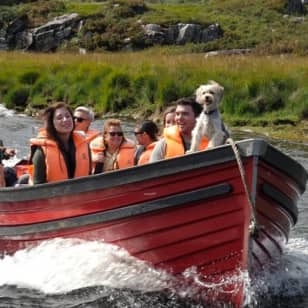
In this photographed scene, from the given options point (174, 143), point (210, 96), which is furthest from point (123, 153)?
point (210, 96)

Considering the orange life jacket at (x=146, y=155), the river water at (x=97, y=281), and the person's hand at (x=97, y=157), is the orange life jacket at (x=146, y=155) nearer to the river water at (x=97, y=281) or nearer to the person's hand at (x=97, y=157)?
the person's hand at (x=97, y=157)

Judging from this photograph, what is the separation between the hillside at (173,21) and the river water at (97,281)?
28.1 metres

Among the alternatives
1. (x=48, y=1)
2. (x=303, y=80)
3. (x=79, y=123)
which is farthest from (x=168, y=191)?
(x=48, y=1)

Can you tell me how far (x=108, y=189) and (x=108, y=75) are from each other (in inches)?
555

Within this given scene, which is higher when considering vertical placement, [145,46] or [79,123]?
[79,123]

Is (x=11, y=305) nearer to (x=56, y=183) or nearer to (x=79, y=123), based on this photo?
(x=56, y=183)

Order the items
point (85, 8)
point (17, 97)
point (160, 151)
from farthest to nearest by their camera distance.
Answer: point (85, 8), point (17, 97), point (160, 151)

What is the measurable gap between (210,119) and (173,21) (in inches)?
1492

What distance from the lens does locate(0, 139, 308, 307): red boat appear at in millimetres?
6250

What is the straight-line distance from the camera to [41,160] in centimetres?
727

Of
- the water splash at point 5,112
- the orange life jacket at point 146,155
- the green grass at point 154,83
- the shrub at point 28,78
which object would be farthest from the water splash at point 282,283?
the shrub at point 28,78

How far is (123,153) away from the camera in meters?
7.78

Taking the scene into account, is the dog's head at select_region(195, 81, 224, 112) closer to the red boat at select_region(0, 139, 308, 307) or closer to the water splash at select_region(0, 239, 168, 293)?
the red boat at select_region(0, 139, 308, 307)

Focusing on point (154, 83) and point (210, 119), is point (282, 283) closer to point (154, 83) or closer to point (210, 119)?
point (210, 119)
